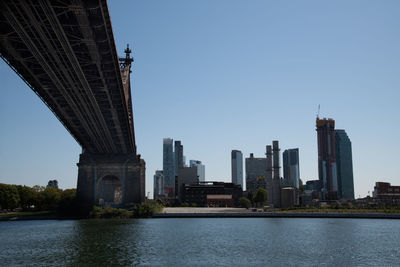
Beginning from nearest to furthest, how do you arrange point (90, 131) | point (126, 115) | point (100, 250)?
point (100, 250), point (126, 115), point (90, 131)

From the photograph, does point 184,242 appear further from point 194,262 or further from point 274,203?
point 274,203

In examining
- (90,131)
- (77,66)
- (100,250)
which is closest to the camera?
(100,250)

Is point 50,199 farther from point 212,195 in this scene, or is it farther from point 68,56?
point 212,195

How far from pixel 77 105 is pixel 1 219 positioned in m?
34.2

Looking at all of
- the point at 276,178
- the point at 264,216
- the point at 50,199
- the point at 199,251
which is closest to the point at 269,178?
the point at 276,178

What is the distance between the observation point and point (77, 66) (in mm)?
48062

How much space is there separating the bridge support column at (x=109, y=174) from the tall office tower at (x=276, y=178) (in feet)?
192

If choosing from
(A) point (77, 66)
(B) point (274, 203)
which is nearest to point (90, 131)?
(A) point (77, 66)

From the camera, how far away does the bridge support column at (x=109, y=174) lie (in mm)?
93500

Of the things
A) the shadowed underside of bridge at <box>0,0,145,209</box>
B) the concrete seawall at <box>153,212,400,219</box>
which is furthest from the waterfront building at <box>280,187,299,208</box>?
the shadowed underside of bridge at <box>0,0,145,209</box>

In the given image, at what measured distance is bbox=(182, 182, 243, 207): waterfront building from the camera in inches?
6747

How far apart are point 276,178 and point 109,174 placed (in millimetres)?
66850

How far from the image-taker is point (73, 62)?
46844 millimetres

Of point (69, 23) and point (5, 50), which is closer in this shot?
point (69, 23)
